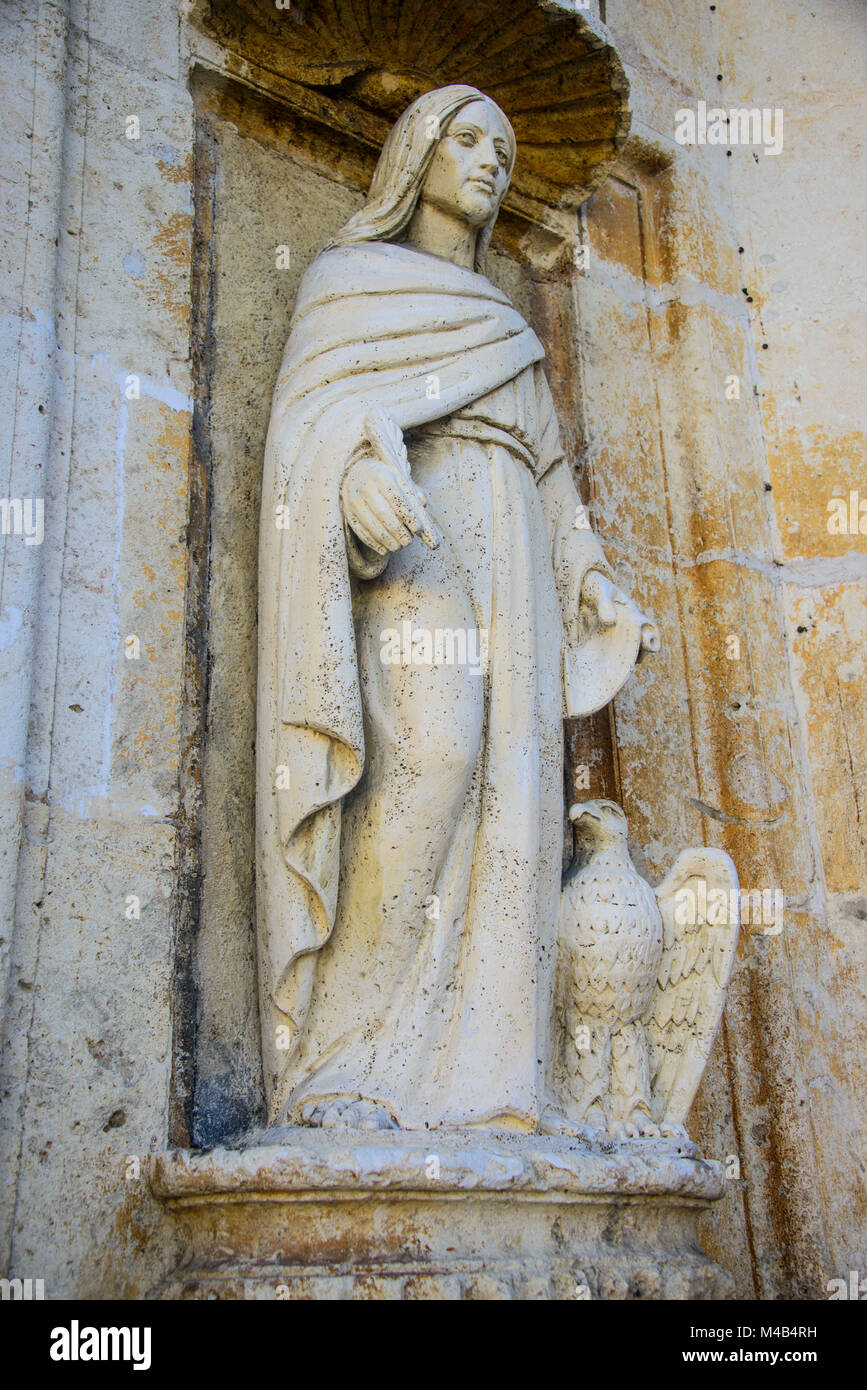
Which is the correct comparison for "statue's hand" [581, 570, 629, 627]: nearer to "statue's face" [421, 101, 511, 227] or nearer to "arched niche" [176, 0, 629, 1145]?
"arched niche" [176, 0, 629, 1145]

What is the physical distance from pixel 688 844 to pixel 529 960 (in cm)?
98

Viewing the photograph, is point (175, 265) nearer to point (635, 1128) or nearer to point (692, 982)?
point (692, 982)

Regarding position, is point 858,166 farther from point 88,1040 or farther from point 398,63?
point 88,1040

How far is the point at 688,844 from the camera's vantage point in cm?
383

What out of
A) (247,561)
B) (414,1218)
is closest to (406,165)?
(247,561)

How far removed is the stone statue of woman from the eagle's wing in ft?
0.99

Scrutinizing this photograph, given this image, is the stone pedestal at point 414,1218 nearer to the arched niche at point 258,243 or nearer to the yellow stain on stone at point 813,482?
the arched niche at point 258,243

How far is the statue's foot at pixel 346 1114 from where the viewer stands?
106 inches

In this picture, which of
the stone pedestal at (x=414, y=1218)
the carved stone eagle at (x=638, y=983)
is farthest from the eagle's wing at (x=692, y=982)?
the stone pedestal at (x=414, y=1218)

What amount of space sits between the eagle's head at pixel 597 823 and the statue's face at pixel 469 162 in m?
1.45

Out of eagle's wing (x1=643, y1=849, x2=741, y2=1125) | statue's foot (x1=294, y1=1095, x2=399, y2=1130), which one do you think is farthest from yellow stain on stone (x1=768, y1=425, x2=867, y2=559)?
statue's foot (x1=294, y1=1095, x2=399, y2=1130)

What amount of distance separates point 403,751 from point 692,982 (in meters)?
0.87

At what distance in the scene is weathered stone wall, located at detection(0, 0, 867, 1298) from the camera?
2.80 meters

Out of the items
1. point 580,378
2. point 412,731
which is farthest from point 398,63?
point 412,731
